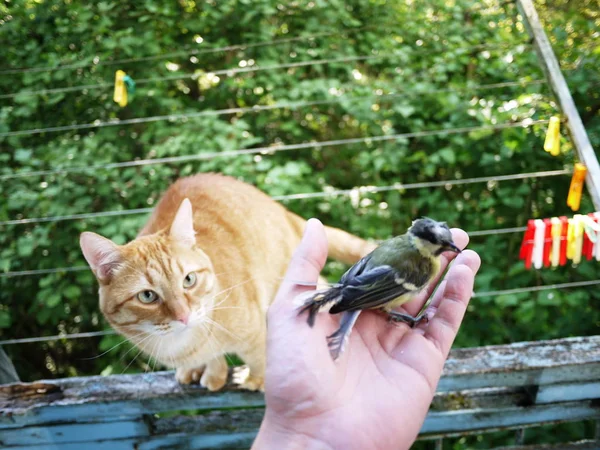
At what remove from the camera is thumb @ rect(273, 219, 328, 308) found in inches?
48.2

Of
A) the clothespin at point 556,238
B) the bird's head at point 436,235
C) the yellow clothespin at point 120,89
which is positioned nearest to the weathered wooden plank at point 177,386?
the clothespin at point 556,238

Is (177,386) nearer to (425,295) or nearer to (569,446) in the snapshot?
(425,295)

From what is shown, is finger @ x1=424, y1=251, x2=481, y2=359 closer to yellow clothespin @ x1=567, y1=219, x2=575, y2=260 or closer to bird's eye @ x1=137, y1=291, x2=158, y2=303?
yellow clothespin @ x1=567, y1=219, x2=575, y2=260

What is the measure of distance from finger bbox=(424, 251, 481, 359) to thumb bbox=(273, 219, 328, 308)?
0.42 metres

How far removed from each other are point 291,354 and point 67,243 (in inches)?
69.9

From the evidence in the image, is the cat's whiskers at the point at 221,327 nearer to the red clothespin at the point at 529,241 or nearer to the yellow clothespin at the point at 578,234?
the red clothespin at the point at 529,241

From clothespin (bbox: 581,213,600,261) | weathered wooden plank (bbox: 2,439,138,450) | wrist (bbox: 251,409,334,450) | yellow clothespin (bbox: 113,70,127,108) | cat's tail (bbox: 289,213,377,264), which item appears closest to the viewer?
wrist (bbox: 251,409,334,450)

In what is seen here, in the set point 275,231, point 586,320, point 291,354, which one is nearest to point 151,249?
point 275,231

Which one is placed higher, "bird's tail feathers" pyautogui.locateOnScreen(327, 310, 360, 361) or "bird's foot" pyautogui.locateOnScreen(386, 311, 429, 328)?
"bird's tail feathers" pyautogui.locateOnScreen(327, 310, 360, 361)

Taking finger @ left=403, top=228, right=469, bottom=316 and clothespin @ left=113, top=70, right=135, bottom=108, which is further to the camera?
clothespin @ left=113, top=70, right=135, bottom=108

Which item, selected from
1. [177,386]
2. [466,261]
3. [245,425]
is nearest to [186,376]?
[177,386]

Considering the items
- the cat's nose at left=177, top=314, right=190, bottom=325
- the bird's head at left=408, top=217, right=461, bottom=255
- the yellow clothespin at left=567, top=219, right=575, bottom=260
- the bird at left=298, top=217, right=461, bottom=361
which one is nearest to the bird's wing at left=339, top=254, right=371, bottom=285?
the bird at left=298, top=217, right=461, bottom=361

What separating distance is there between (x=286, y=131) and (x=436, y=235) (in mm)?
2099

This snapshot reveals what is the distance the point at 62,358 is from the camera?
9.70 ft
